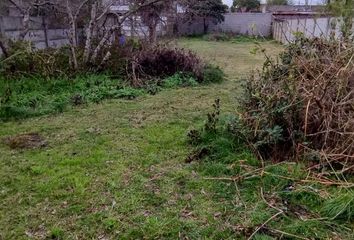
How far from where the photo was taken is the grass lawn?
2.52 m

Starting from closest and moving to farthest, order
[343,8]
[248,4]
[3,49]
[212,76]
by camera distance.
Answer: [3,49], [212,76], [343,8], [248,4]

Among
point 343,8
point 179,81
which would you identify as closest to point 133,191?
point 179,81

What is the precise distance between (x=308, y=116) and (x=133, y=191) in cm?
190

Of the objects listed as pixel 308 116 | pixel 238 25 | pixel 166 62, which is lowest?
pixel 308 116

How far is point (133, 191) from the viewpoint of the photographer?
10.0 ft

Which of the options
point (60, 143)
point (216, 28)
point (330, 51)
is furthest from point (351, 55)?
point (216, 28)

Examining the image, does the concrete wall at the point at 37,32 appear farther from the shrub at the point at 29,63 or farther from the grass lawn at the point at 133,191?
the grass lawn at the point at 133,191

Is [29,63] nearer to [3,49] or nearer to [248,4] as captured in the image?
[3,49]

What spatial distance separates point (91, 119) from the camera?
5066 mm

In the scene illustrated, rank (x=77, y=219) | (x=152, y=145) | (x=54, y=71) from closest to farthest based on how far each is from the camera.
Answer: (x=77, y=219), (x=152, y=145), (x=54, y=71)

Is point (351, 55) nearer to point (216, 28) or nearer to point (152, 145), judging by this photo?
point (152, 145)

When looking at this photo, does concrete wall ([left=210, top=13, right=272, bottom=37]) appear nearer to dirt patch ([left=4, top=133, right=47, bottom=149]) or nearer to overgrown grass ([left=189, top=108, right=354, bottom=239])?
dirt patch ([left=4, top=133, right=47, bottom=149])

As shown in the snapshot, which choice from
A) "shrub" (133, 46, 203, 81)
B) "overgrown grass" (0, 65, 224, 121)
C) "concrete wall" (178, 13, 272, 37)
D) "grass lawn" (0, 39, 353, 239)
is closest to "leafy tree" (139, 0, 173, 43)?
"shrub" (133, 46, 203, 81)

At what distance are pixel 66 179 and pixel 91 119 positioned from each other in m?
1.90
